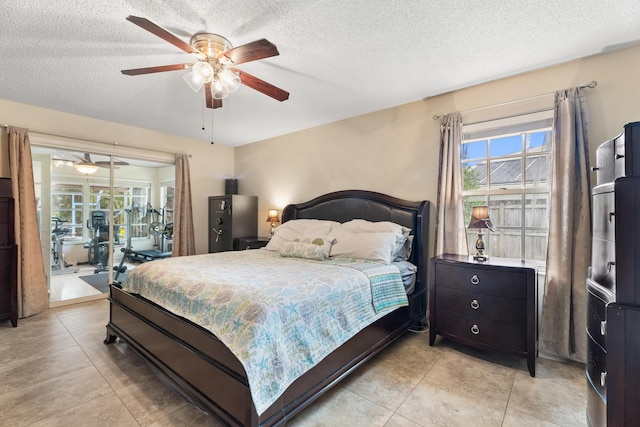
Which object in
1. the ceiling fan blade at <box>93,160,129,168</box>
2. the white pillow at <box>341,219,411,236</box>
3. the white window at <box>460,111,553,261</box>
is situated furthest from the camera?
the ceiling fan blade at <box>93,160,129,168</box>

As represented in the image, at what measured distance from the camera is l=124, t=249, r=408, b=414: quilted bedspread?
145cm

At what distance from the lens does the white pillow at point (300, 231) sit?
11.1 feet

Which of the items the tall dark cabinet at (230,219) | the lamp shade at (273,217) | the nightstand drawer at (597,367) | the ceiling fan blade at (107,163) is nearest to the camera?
the nightstand drawer at (597,367)

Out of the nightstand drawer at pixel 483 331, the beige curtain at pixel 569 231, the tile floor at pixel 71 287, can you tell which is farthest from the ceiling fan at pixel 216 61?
the tile floor at pixel 71 287

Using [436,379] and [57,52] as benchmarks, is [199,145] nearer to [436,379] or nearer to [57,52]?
[57,52]

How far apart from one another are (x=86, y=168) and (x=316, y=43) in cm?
381

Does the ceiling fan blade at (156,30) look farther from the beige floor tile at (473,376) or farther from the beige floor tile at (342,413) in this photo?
the beige floor tile at (473,376)

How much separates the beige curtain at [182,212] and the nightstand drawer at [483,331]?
3.95 meters

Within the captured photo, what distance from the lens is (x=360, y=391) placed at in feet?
6.51

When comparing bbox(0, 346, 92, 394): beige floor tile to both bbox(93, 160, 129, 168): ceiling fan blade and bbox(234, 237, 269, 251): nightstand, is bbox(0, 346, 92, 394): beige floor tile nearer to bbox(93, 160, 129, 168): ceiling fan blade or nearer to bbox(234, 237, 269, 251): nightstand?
bbox(234, 237, 269, 251): nightstand

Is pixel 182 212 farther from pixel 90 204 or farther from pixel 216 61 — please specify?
pixel 216 61

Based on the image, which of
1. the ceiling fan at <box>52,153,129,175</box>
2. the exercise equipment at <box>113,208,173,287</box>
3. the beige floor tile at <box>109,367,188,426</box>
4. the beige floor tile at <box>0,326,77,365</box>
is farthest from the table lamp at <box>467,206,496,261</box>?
the ceiling fan at <box>52,153,129,175</box>

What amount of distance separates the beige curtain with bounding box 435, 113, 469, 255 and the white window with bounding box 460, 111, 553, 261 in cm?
15

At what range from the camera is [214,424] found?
167cm
